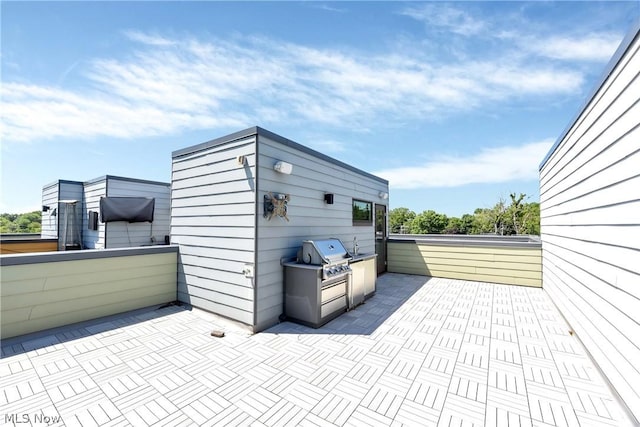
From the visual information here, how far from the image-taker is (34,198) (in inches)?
362

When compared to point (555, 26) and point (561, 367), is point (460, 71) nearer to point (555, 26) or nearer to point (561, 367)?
point (555, 26)

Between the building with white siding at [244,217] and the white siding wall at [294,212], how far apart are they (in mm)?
14

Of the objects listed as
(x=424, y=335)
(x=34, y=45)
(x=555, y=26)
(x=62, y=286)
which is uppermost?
(x=555, y=26)

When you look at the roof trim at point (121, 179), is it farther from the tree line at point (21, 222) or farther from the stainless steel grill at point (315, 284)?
the tree line at point (21, 222)

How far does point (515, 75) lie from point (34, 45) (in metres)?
8.20

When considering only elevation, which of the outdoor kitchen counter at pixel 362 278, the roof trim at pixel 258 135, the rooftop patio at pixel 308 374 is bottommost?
the rooftop patio at pixel 308 374

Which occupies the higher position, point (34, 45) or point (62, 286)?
point (34, 45)

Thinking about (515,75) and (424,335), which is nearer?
(424,335)

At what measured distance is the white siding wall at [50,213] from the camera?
25.7 feet

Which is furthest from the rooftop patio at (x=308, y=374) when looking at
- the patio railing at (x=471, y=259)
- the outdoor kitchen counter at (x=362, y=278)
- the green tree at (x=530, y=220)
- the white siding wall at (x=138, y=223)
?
the green tree at (x=530, y=220)

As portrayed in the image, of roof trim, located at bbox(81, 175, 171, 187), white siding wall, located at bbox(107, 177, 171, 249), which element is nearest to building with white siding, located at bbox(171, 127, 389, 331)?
white siding wall, located at bbox(107, 177, 171, 249)

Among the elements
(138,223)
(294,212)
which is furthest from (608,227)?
(138,223)

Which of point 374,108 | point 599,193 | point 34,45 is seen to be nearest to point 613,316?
point 599,193

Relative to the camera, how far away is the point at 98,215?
23.2 ft
